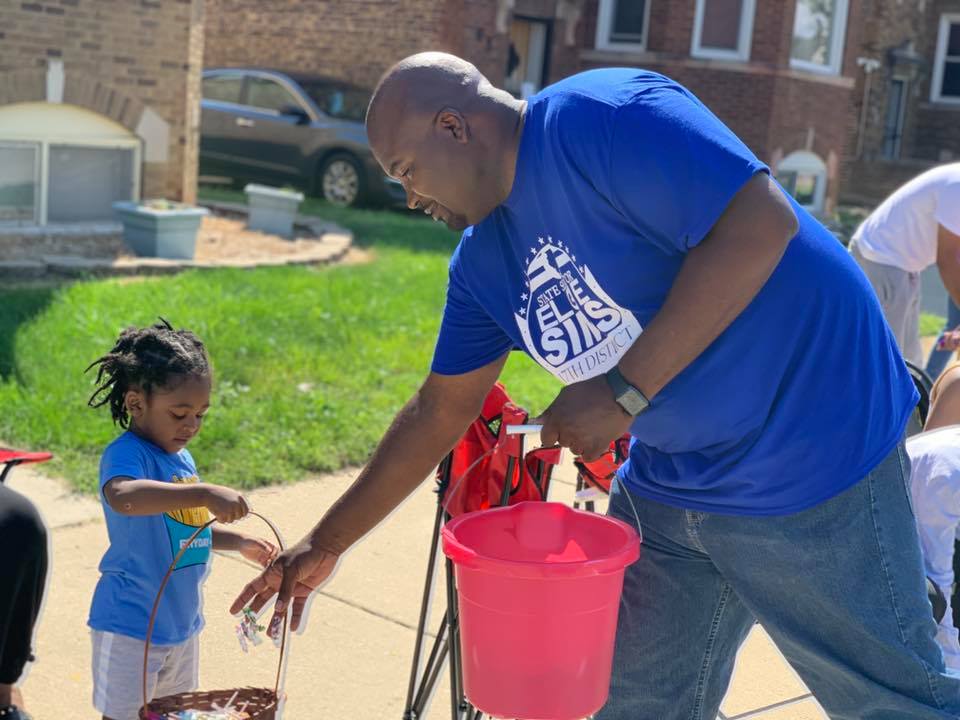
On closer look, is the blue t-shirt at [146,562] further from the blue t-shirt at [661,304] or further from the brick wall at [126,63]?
the brick wall at [126,63]

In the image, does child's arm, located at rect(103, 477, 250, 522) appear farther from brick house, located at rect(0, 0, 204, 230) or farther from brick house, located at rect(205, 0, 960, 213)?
brick house, located at rect(205, 0, 960, 213)

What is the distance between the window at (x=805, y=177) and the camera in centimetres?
1903

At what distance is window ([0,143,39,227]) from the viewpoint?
1004 centimetres

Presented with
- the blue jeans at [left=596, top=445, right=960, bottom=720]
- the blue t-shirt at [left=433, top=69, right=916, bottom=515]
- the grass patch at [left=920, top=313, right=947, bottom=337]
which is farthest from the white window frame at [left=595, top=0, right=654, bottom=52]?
the blue t-shirt at [left=433, top=69, right=916, bottom=515]

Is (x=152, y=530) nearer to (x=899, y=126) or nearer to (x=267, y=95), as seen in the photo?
(x=267, y=95)

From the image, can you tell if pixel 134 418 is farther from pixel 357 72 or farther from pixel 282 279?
pixel 357 72

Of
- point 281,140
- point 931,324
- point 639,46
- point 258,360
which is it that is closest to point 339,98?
point 281,140

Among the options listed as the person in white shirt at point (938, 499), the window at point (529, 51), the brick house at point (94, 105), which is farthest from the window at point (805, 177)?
the person in white shirt at point (938, 499)

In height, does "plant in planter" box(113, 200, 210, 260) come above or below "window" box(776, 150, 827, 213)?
below

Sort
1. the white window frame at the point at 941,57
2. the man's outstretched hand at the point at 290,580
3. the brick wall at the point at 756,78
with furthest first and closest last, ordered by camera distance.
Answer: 1. the white window frame at the point at 941,57
2. the brick wall at the point at 756,78
3. the man's outstretched hand at the point at 290,580

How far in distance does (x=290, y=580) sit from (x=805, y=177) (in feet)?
59.2

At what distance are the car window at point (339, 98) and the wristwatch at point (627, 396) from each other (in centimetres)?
1429

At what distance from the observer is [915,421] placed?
4492 mm

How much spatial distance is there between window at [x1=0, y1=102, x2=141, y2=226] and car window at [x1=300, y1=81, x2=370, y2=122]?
558 cm
